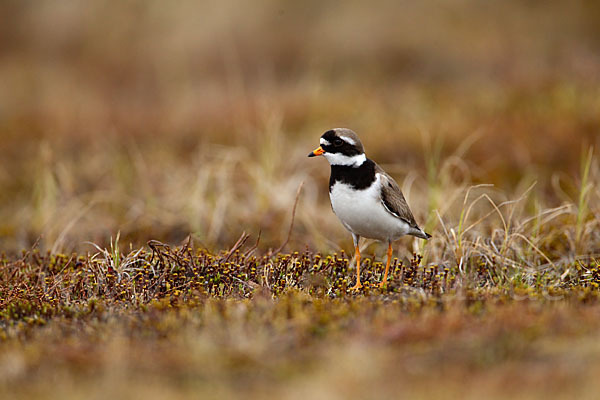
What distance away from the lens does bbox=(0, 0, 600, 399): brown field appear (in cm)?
390

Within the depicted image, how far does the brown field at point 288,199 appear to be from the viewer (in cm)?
390

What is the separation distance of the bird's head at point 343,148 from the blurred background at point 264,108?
180cm

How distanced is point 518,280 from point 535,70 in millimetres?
9364

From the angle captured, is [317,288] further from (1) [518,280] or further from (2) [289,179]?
(2) [289,179]

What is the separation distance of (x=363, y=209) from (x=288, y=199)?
3550 mm

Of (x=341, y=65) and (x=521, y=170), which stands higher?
(x=341, y=65)

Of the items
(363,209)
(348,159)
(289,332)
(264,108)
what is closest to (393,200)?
(363,209)

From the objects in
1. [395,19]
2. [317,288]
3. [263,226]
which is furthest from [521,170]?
[395,19]

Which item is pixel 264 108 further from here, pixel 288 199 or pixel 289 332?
pixel 289 332

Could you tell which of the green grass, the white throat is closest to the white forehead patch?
the white throat

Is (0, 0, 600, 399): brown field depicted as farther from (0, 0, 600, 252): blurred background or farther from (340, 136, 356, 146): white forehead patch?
(340, 136, 356, 146): white forehead patch

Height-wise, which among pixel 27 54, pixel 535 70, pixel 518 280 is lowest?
pixel 518 280

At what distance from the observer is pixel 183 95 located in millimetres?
15430

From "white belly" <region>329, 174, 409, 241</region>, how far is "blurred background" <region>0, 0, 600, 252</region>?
148 cm
